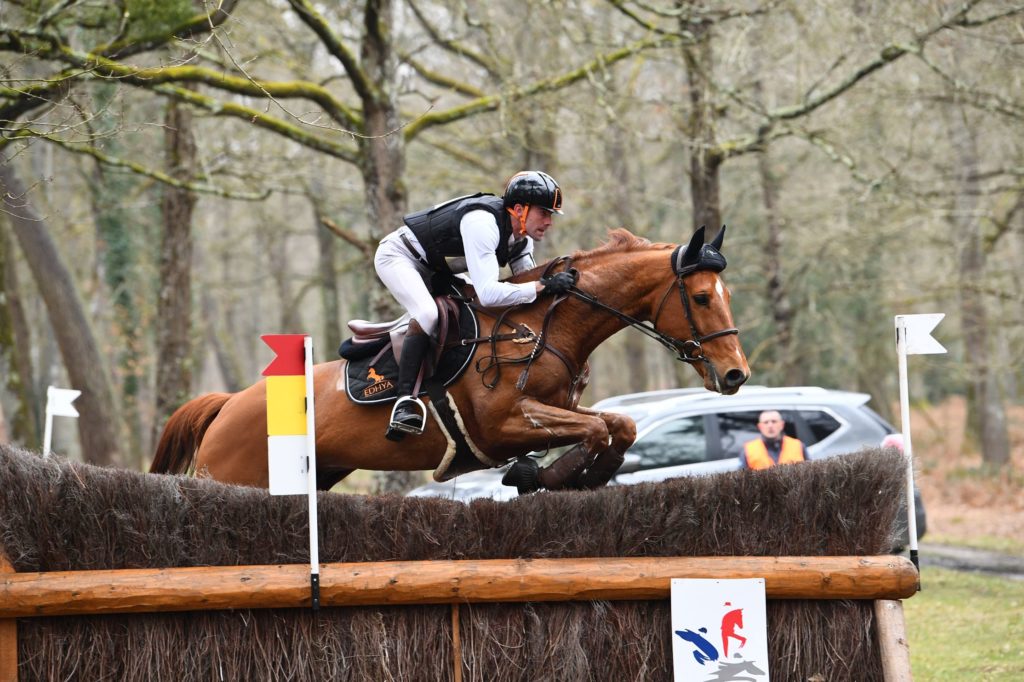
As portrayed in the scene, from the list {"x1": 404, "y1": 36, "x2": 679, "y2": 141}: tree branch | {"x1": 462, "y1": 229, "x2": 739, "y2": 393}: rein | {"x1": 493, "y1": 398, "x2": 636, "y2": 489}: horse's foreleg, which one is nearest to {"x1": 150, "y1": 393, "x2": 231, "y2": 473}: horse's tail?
{"x1": 462, "y1": 229, "x2": 739, "y2": 393}: rein

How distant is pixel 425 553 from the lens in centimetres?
436

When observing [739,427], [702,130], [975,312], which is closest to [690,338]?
[739,427]

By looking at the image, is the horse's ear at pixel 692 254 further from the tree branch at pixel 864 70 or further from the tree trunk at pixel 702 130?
the tree branch at pixel 864 70

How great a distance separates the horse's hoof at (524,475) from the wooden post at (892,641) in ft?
5.67

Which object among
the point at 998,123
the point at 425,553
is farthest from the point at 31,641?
the point at 998,123

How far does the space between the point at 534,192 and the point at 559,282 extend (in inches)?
18.7

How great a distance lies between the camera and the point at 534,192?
5.10 m

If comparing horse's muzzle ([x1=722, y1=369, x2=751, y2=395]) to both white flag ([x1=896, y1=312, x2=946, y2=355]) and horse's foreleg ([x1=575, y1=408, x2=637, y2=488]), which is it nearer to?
horse's foreleg ([x1=575, y1=408, x2=637, y2=488])

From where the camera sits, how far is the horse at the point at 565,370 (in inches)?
194

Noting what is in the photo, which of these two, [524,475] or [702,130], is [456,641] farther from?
[702,130]

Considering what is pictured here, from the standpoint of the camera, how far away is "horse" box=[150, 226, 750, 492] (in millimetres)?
4938

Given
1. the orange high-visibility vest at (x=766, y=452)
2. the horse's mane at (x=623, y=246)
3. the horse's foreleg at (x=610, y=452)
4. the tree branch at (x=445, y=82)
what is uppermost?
the tree branch at (x=445, y=82)

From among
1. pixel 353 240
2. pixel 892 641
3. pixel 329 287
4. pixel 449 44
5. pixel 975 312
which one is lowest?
pixel 892 641

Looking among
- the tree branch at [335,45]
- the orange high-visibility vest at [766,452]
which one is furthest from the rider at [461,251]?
the tree branch at [335,45]
